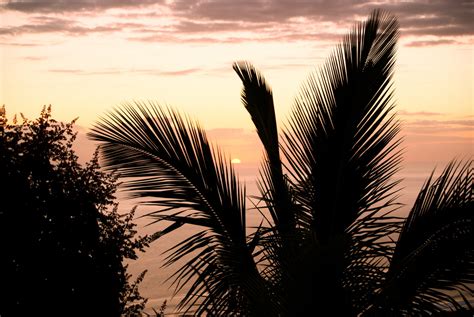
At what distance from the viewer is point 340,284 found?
3.75 m

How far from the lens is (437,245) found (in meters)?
4.32

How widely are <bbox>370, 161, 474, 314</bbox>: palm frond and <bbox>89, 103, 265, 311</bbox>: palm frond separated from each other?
4.08 feet

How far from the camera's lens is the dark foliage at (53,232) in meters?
7.76

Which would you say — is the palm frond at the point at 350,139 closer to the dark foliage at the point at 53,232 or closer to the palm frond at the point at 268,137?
the palm frond at the point at 268,137

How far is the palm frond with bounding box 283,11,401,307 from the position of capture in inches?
182

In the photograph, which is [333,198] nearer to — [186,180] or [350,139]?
[350,139]

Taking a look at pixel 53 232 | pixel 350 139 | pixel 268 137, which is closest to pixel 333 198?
pixel 350 139

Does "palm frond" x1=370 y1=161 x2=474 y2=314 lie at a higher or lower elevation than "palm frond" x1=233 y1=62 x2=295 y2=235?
lower

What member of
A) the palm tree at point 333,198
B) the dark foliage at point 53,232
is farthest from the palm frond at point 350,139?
the dark foliage at point 53,232

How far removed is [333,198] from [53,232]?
4.80 metres

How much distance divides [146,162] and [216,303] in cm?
129

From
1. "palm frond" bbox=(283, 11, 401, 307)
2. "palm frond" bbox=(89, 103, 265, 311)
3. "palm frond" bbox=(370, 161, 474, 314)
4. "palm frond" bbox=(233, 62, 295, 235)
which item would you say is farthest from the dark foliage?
"palm frond" bbox=(370, 161, 474, 314)

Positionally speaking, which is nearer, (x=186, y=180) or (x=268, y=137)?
(x=186, y=180)

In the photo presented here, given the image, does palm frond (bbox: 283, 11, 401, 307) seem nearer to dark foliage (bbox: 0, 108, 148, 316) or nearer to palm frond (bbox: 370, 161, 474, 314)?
palm frond (bbox: 370, 161, 474, 314)
